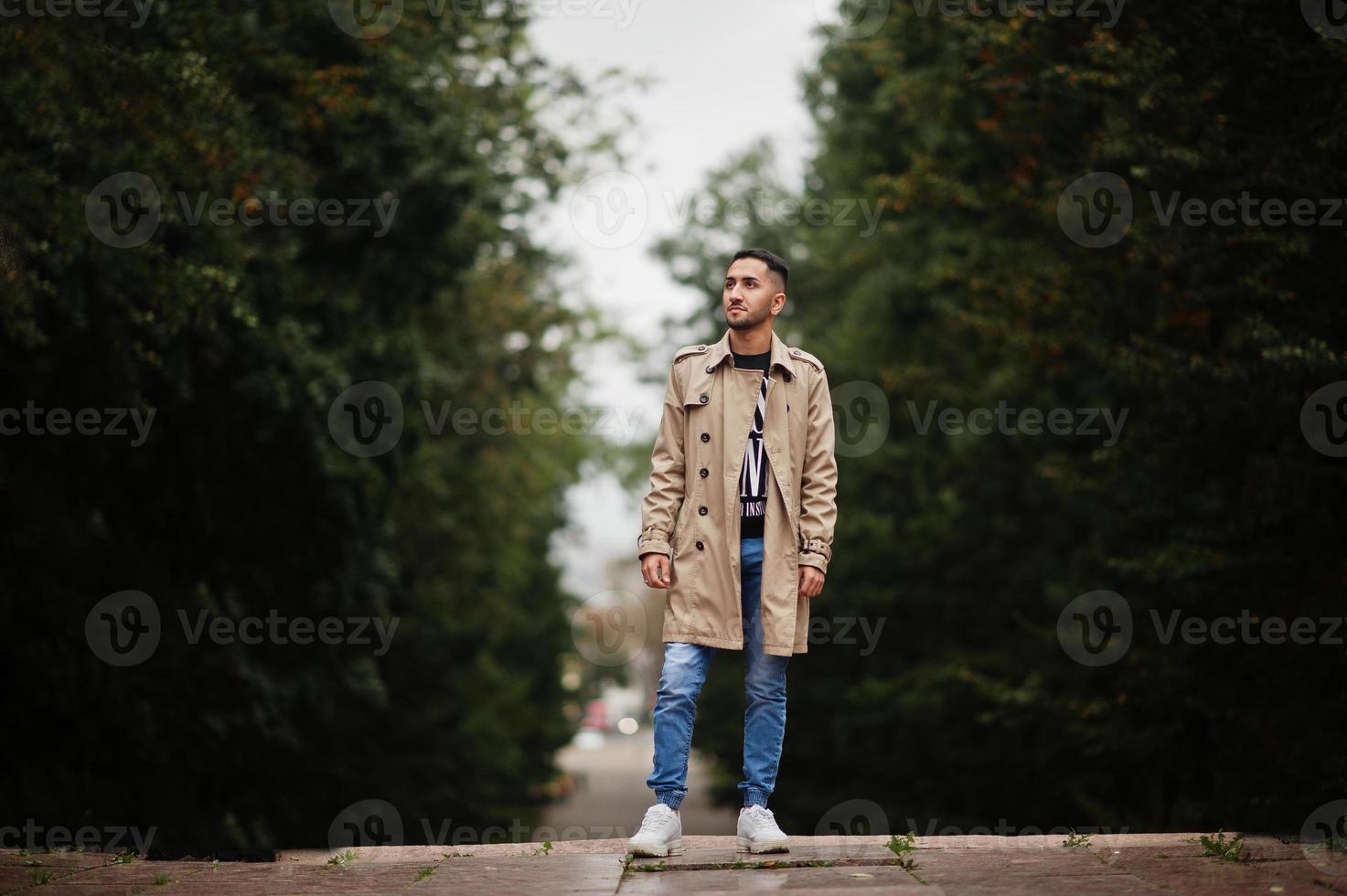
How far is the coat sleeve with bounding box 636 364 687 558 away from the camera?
20.1 ft

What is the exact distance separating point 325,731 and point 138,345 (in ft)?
27.1

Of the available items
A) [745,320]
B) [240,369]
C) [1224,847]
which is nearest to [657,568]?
[745,320]

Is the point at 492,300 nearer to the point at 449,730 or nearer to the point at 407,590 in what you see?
the point at 407,590

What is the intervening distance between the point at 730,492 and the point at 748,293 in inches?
33.1

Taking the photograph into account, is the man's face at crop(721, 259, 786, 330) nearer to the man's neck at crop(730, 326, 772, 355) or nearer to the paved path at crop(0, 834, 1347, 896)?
the man's neck at crop(730, 326, 772, 355)

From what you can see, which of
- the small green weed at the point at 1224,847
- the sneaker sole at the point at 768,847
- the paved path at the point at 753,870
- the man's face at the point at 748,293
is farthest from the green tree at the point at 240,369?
the small green weed at the point at 1224,847

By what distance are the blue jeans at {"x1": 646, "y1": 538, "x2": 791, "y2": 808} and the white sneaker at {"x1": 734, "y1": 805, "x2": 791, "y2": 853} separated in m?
0.06

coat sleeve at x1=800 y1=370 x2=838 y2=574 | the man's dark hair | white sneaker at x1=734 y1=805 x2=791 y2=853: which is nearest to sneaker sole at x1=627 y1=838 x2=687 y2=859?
white sneaker at x1=734 y1=805 x2=791 y2=853

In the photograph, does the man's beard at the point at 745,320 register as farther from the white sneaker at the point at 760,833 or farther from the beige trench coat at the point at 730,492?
the white sneaker at the point at 760,833

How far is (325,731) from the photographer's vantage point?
59.4ft

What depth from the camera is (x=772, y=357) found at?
630 centimetres

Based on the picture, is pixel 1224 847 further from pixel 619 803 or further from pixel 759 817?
pixel 619 803

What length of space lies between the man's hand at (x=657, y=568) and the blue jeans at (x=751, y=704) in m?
0.27

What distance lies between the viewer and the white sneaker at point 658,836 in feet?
19.5
